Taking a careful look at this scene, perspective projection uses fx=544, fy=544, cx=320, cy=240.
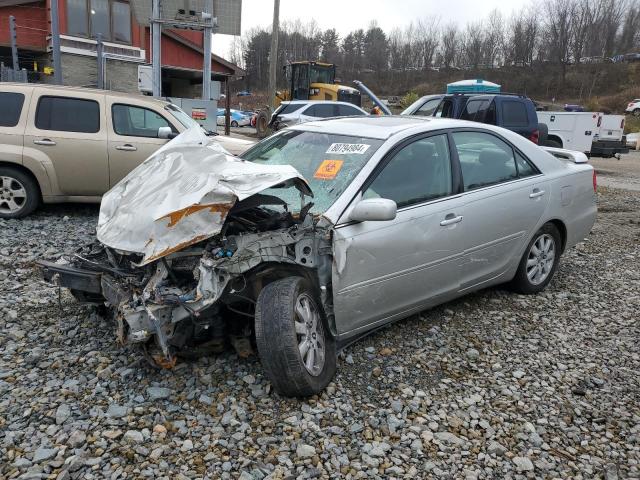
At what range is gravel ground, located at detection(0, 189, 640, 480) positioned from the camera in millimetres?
2674

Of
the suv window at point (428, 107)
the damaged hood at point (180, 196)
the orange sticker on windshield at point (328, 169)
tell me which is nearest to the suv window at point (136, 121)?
the damaged hood at point (180, 196)

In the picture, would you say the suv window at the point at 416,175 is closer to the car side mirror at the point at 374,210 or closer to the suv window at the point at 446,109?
the car side mirror at the point at 374,210

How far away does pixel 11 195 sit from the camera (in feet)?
22.1

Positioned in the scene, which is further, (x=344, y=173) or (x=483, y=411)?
(x=344, y=173)

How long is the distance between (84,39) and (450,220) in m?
22.0

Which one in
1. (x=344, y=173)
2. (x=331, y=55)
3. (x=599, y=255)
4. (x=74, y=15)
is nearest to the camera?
(x=344, y=173)

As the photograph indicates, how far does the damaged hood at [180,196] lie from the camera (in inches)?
121

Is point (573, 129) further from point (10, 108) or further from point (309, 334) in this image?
point (309, 334)

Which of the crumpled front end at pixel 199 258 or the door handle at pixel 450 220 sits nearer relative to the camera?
the crumpled front end at pixel 199 258

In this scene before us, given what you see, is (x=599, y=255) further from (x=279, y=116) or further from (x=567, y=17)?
(x=567, y=17)

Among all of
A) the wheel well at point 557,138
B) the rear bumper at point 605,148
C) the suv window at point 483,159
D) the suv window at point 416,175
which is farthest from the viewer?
the rear bumper at point 605,148

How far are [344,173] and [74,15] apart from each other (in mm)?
22028

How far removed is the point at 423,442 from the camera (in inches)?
113

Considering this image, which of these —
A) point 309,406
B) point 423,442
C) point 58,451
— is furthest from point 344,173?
point 58,451
